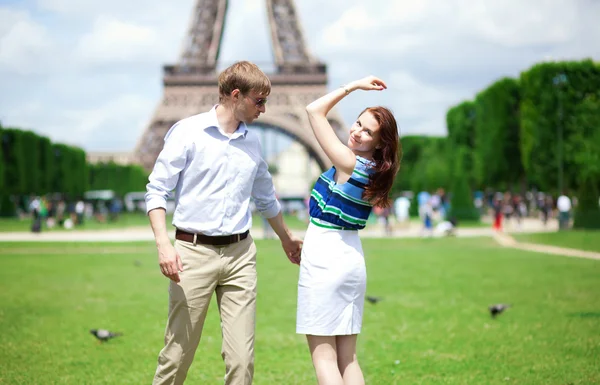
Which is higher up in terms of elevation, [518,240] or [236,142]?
[236,142]

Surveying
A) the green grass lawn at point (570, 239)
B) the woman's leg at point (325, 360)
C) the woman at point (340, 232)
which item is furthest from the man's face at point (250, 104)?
the green grass lawn at point (570, 239)

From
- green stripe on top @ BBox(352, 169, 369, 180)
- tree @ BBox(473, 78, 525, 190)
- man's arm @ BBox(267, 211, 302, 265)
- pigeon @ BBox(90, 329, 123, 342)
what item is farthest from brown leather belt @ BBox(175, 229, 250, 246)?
tree @ BBox(473, 78, 525, 190)

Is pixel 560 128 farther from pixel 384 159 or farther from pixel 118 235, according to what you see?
pixel 384 159

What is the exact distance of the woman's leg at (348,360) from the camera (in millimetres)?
3363

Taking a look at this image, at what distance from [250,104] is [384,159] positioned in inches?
26.9

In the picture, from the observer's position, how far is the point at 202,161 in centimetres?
349

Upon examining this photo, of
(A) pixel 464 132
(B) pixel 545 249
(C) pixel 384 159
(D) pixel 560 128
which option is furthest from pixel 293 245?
(A) pixel 464 132

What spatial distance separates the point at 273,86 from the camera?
1871 inches

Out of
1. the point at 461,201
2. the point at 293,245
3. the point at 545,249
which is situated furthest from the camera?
the point at 461,201

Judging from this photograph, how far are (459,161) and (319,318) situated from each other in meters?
44.9

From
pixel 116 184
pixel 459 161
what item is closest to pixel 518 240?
pixel 459 161

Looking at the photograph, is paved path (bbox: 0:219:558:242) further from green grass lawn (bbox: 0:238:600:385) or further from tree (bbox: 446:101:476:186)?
tree (bbox: 446:101:476:186)

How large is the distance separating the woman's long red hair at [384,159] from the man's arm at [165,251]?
0.91 m

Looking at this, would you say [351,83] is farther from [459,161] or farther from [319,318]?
[459,161]
